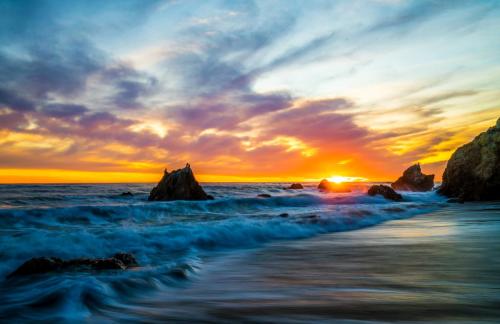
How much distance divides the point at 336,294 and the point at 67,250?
22.2 ft

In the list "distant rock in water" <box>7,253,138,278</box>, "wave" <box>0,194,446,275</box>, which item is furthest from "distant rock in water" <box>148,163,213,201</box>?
"distant rock in water" <box>7,253,138,278</box>

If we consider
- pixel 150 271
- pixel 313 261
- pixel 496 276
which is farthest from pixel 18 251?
pixel 496 276

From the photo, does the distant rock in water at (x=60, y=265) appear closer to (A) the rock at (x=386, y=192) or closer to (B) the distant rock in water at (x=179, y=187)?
(B) the distant rock in water at (x=179, y=187)

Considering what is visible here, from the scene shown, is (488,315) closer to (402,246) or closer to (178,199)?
(402,246)

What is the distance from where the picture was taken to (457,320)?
140 inches

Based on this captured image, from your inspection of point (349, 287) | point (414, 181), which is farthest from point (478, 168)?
point (349, 287)

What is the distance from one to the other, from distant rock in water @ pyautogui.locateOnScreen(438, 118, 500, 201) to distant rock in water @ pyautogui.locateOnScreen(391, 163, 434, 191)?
1597cm

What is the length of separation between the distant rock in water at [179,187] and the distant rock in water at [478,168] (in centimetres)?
1901

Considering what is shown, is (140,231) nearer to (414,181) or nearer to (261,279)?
(261,279)

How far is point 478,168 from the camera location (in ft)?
83.2

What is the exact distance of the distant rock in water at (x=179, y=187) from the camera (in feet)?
87.6

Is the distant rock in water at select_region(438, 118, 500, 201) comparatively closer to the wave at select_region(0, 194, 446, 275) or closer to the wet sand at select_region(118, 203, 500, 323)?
the wave at select_region(0, 194, 446, 275)

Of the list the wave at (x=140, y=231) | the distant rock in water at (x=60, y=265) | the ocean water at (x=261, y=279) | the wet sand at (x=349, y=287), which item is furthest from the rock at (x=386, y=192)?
the distant rock in water at (x=60, y=265)

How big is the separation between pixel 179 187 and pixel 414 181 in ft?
106
